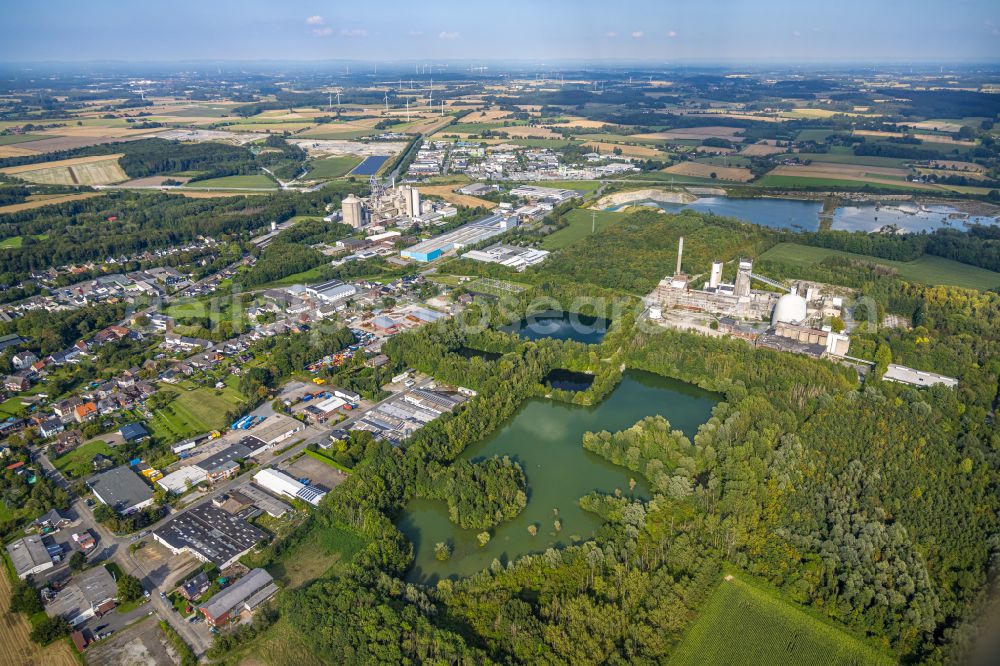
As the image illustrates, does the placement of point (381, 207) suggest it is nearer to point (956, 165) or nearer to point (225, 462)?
point (225, 462)

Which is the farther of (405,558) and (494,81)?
(494,81)

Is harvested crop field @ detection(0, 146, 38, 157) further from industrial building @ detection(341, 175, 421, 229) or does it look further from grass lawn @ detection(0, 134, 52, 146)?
industrial building @ detection(341, 175, 421, 229)

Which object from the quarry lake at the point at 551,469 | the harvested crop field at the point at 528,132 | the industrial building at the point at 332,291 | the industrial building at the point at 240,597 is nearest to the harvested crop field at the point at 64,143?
the harvested crop field at the point at 528,132

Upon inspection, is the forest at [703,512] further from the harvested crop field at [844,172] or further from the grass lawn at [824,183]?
the harvested crop field at [844,172]

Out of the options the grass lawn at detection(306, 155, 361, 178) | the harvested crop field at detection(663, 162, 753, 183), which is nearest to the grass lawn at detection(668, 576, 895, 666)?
the harvested crop field at detection(663, 162, 753, 183)

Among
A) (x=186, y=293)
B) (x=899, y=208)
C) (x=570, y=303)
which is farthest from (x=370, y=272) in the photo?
(x=899, y=208)

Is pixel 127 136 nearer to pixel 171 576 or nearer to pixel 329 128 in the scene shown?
pixel 329 128
